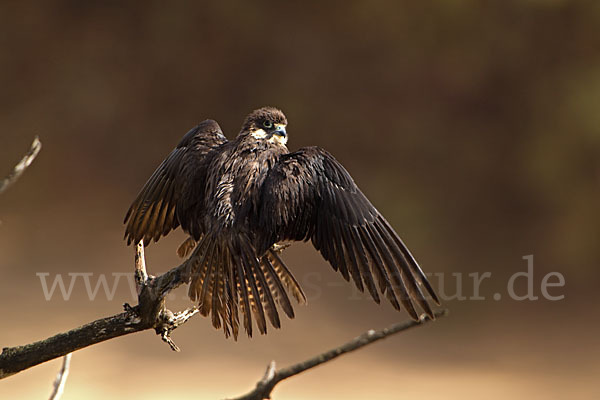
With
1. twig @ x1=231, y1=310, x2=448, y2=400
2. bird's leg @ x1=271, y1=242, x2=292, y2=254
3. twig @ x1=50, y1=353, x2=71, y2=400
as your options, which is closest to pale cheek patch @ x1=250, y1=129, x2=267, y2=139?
bird's leg @ x1=271, y1=242, x2=292, y2=254

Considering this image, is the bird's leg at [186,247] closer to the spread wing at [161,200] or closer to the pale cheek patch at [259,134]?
the spread wing at [161,200]

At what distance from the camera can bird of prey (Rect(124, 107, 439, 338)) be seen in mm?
2164

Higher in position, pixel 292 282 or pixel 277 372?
pixel 292 282

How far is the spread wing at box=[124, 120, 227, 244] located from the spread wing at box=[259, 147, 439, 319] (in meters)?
0.41

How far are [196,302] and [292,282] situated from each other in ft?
1.35

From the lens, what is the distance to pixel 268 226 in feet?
7.41

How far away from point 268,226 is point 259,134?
0.44 metres

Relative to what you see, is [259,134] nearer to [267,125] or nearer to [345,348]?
[267,125]

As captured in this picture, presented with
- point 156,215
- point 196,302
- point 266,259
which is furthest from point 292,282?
point 156,215

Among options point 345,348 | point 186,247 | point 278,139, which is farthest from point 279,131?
point 345,348

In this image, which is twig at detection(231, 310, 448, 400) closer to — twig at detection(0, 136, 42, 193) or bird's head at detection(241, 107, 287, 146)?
twig at detection(0, 136, 42, 193)

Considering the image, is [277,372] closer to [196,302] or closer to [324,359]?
[324,359]

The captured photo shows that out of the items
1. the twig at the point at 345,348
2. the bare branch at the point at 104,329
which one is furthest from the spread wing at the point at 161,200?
the twig at the point at 345,348

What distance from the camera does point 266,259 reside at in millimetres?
2268
